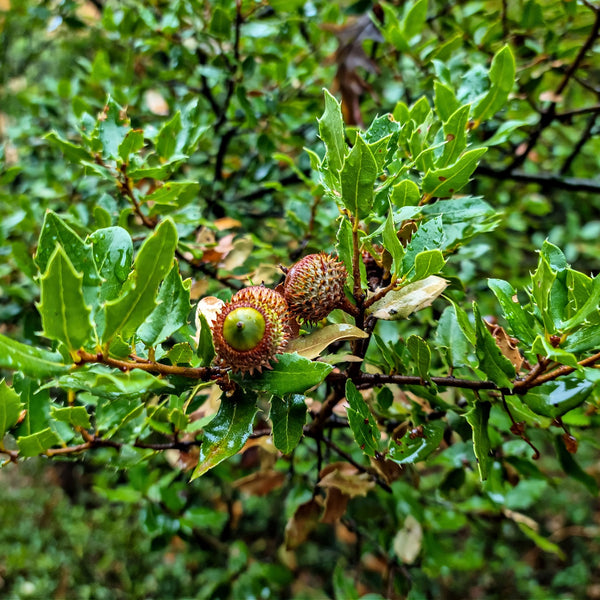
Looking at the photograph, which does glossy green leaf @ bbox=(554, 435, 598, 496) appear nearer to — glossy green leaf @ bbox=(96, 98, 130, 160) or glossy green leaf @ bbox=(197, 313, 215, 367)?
glossy green leaf @ bbox=(197, 313, 215, 367)

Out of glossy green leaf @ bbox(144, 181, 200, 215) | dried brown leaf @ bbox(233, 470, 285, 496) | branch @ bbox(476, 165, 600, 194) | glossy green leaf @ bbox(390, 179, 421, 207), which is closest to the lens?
glossy green leaf @ bbox(390, 179, 421, 207)

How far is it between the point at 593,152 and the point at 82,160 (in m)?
1.87

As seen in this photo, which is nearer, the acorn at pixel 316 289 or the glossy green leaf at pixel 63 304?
the glossy green leaf at pixel 63 304

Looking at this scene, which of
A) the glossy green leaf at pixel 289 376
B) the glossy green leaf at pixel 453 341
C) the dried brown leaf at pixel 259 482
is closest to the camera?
the glossy green leaf at pixel 289 376

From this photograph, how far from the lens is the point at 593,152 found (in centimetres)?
195

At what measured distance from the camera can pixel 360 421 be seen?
64 centimetres

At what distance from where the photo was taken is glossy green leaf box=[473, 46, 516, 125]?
81 centimetres

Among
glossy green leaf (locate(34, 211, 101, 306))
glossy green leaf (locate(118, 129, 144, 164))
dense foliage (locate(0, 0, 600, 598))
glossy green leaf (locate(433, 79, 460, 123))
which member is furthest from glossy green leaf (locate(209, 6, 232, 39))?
glossy green leaf (locate(34, 211, 101, 306))

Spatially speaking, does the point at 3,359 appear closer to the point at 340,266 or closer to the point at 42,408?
the point at 42,408

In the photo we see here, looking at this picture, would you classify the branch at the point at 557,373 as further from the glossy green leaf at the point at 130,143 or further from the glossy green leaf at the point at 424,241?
the glossy green leaf at the point at 130,143

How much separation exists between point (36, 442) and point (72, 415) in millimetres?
49

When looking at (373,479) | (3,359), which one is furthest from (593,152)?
(3,359)

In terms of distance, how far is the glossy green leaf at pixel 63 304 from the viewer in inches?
17.4

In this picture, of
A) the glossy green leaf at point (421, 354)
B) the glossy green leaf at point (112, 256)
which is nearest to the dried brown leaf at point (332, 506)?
the glossy green leaf at point (421, 354)
